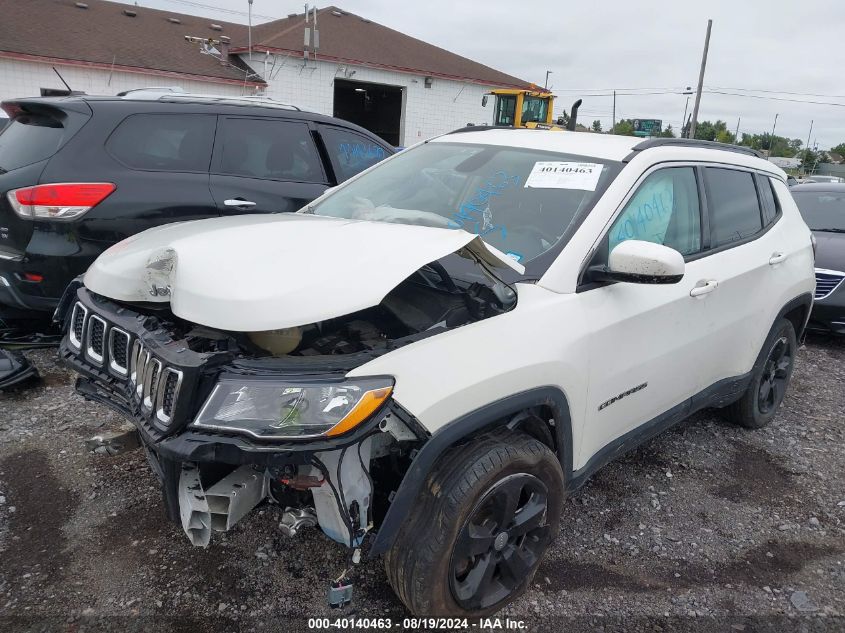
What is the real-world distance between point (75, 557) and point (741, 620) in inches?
107

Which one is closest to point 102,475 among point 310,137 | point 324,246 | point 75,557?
point 75,557

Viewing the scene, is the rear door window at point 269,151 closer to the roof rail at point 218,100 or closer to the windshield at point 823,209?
the roof rail at point 218,100

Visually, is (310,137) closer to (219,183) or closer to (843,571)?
(219,183)

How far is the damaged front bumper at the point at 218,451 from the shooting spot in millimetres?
1792

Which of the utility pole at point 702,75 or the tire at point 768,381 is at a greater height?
the utility pole at point 702,75

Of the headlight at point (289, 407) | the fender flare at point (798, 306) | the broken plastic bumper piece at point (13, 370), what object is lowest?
the broken plastic bumper piece at point (13, 370)

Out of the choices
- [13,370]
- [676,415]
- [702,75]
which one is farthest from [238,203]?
[702,75]

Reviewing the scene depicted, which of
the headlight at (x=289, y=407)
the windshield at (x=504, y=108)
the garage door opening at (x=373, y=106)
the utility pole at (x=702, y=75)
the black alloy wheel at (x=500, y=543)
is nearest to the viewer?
the headlight at (x=289, y=407)

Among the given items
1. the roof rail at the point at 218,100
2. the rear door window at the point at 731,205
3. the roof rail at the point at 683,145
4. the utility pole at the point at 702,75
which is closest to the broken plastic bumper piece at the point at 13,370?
the roof rail at the point at 218,100

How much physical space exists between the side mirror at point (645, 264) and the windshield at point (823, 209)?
564 centimetres

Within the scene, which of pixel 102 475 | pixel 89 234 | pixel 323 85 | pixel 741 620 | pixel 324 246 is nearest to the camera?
pixel 324 246

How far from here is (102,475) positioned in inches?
126

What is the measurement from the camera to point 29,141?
14.4 ft

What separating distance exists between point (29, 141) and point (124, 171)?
664mm
